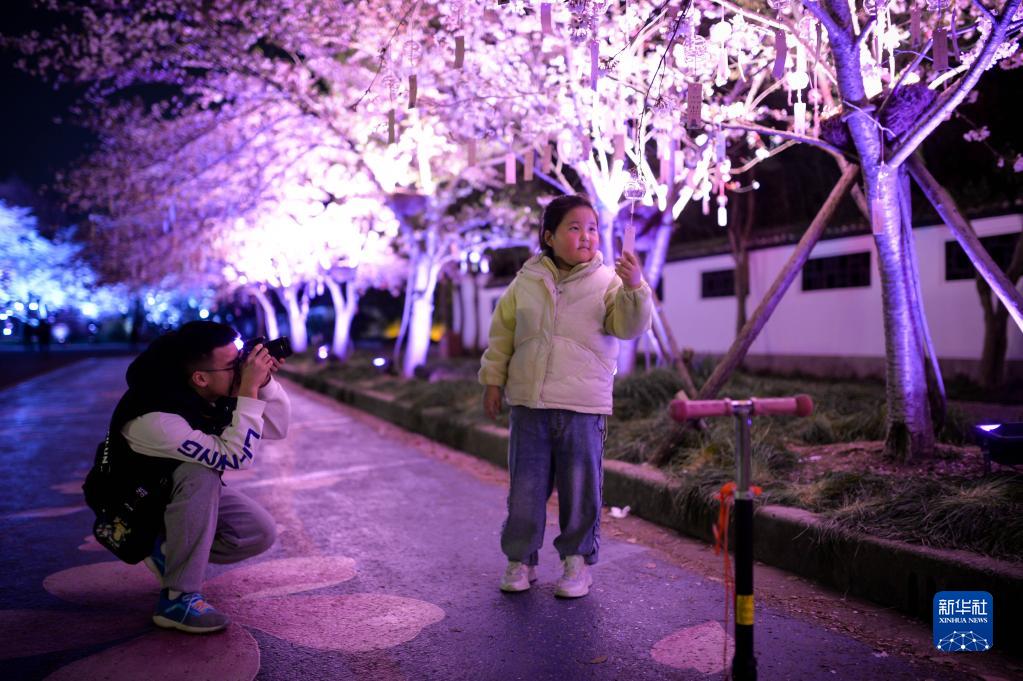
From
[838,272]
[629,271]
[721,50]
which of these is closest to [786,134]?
[721,50]

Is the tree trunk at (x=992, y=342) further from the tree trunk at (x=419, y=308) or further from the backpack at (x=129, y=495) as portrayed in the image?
the backpack at (x=129, y=495)

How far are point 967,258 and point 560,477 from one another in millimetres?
11610

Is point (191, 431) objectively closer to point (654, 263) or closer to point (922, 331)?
point (922, 331)

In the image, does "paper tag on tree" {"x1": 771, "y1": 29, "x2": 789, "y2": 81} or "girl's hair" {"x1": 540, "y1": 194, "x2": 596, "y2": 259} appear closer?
"girl's hair" {"x1": 540, "y1": 194, "x2": 596, "y2": 259}

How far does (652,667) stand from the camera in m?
3.19

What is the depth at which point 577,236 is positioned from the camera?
400 cm

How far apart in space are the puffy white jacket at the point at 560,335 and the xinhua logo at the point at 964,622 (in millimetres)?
1779

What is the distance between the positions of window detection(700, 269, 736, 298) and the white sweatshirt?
51.9ft

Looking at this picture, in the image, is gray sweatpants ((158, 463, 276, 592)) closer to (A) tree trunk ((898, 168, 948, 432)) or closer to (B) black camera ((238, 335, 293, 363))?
(B) black camera ((238, 335, 293, 363))

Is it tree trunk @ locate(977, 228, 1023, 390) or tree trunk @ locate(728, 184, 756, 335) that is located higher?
tree trunk @ locate(728, 184, 756, 335)

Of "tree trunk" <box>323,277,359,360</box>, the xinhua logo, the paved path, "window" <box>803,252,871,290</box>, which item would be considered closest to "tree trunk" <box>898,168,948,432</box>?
the paved path

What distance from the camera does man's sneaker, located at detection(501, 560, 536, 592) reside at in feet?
13.4

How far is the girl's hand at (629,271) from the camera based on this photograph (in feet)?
12.0

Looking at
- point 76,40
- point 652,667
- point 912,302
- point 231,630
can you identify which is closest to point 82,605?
point 231,630
